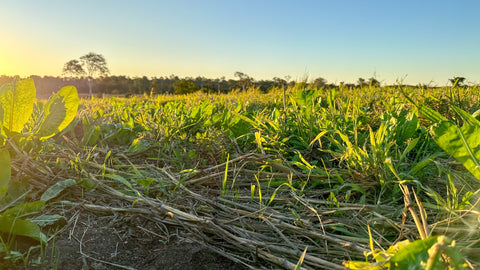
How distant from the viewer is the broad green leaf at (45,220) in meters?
1.20

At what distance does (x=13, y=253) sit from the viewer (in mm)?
1015

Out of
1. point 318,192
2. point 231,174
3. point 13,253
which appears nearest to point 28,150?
point 13,253

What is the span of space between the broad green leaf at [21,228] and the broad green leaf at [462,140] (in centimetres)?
137

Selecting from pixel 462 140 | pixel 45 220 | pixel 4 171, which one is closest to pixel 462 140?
pixel 462 140

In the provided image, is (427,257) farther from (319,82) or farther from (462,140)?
(319,82)

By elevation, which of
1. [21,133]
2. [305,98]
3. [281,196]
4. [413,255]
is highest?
[305,98]

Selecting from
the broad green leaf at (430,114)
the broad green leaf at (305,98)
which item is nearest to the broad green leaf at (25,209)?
the broad green leaf at (305,98)

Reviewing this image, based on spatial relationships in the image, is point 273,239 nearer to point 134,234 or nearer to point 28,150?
point 134,234

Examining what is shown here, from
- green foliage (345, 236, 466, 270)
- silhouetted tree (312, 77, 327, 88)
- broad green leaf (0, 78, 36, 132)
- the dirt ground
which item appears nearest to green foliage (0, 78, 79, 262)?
broad green leaf (0, 78, 36, 132)

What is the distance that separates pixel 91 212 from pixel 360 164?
1174 millimetres

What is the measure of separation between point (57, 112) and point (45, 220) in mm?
607

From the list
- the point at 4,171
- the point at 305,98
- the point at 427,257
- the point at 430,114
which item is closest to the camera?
the point at 427,257

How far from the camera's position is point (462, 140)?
1063 millimetres

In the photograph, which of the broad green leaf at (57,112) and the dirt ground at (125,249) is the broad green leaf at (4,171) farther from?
the broad green leaf at (57,112)
